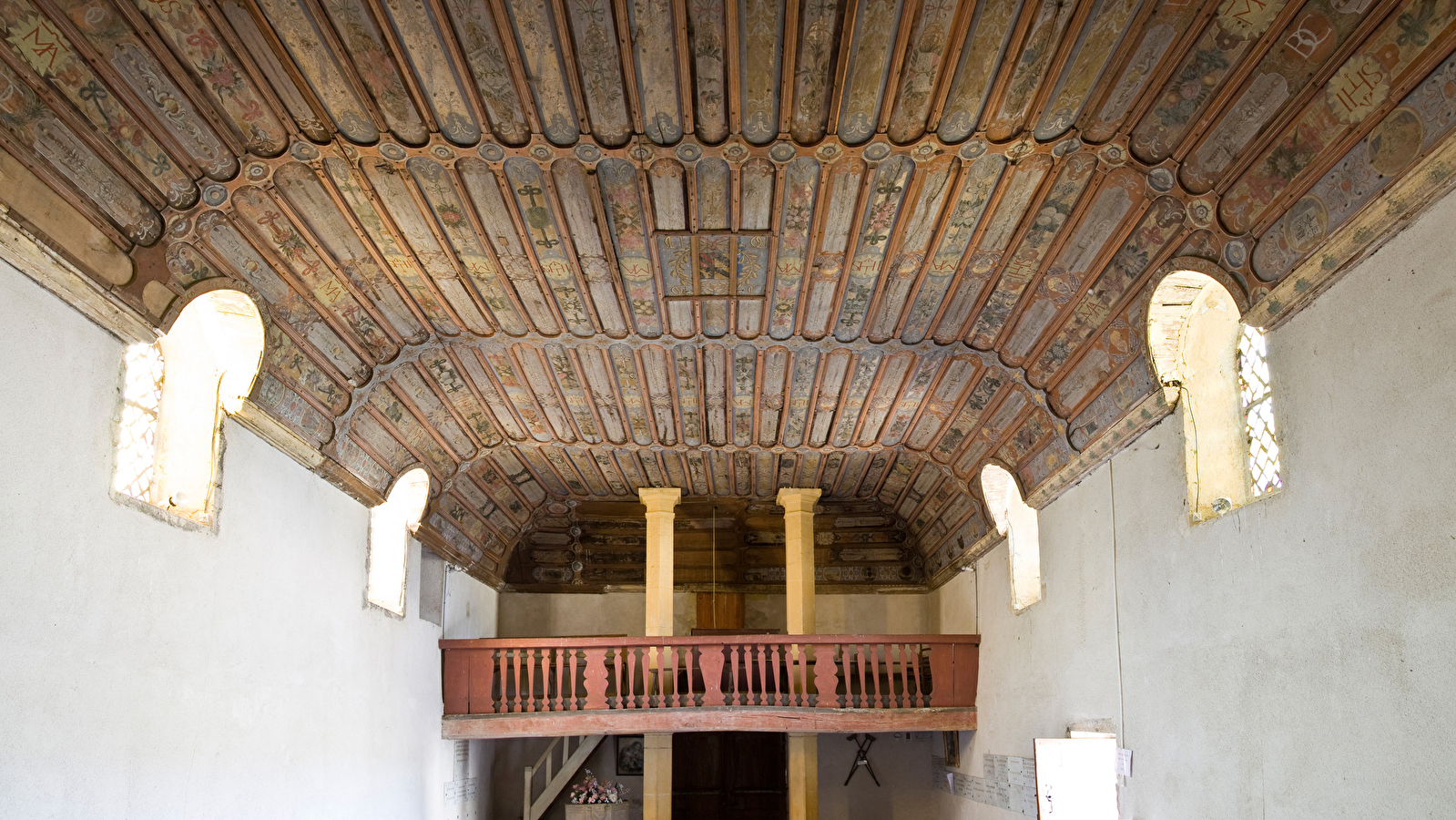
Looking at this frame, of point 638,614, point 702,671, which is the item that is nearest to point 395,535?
point 702,671

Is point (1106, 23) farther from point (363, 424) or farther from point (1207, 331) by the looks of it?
point (363, 424)

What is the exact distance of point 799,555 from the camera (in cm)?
1484

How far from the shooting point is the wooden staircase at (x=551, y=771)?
14438 mm

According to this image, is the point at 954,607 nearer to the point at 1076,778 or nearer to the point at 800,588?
the point at 800,588

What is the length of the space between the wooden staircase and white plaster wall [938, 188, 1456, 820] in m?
8.43

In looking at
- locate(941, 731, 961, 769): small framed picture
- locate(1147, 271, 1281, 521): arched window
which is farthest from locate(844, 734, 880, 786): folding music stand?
locate(1147, 271, 1281, 521): arched window

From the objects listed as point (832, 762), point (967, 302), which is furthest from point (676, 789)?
point (967, 302)

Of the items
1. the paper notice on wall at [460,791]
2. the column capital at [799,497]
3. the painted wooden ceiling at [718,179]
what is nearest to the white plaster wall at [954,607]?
the column capital at [799,497]

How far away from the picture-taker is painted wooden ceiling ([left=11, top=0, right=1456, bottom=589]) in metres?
5.45

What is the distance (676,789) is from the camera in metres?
16.7

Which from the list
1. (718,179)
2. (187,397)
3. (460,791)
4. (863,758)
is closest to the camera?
(718,179)

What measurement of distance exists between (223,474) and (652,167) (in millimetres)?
3629

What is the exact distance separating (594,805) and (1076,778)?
6.37m

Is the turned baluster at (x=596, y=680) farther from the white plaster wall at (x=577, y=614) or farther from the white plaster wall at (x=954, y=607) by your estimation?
the white plaster wall at (x=954, y=607)
